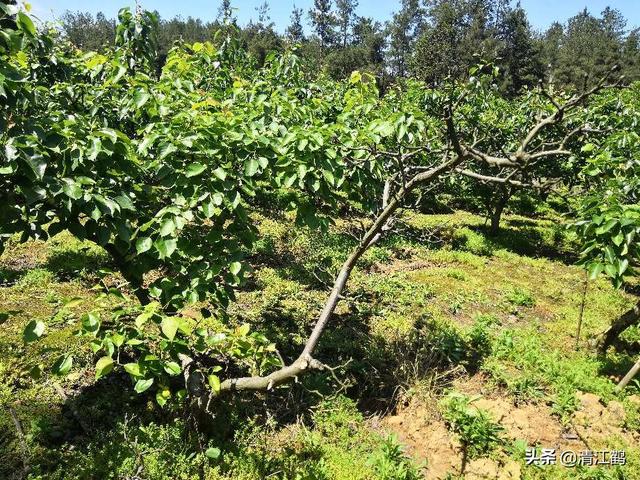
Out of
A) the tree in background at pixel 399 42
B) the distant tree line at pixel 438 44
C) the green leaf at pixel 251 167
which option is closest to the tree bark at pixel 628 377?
the green leaf at pixel 251 167

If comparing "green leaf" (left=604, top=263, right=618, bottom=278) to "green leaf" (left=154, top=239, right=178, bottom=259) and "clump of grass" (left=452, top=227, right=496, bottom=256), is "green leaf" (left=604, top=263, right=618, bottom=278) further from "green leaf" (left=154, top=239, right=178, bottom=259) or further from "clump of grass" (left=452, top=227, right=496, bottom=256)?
"clump of grass" (left=452, top=227, right=496, bottom=256)

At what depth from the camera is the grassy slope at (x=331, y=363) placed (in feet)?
14.2

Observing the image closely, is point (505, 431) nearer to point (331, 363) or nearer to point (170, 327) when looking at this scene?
point (331, 363)

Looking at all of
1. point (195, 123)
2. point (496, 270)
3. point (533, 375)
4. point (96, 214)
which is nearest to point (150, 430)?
point (96, 214)

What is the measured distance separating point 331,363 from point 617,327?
14.4 feet

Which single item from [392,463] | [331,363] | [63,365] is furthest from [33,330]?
[331,363]

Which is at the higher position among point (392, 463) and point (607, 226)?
point (607, 226)

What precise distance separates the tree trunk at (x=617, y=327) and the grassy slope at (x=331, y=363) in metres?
0.25

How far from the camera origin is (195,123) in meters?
3.81

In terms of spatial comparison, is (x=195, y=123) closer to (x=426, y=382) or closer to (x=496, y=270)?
(x=426, y=382)

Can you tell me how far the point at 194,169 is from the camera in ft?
11.7

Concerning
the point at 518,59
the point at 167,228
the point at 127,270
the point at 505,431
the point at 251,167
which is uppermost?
the point at 518,59

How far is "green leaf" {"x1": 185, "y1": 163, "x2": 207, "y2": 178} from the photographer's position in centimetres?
354

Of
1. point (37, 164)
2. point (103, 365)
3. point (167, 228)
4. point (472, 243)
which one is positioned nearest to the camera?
point (37, 164)
